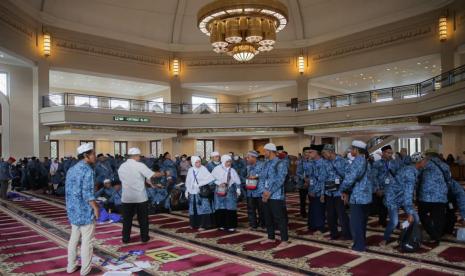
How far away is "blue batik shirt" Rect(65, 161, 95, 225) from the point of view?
13.9 feet

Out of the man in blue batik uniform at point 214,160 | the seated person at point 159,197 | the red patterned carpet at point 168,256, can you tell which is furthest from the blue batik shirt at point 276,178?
the seated person at point 159,197

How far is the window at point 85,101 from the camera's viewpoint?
55.9ft

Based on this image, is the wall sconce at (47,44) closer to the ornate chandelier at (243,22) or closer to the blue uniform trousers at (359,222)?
the ornate chandelier at (243,22)

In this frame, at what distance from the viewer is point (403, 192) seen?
5.12 metres

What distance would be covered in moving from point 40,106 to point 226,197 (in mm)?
13458

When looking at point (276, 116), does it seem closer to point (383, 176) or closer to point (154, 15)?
point (154, 15)

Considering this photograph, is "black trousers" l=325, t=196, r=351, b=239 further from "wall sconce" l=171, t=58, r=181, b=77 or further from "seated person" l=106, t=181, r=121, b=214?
"wall sconce" l=171, t=58, r=181, b=77

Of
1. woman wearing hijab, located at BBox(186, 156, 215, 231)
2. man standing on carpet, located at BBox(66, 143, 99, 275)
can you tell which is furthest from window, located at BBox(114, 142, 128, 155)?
man standing on carpet, located at BBox(66, 143, 99, 275)

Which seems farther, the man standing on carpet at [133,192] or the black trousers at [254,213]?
the black trousers at [254,213]

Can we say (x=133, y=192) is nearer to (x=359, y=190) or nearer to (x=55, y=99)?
(x=359, y=190)

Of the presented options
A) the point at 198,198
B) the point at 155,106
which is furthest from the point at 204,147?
the point at 198,198

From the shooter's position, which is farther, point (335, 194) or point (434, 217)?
point (335, 194)

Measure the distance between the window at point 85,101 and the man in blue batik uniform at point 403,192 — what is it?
581 inches

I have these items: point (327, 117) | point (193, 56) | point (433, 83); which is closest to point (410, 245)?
point (433, 83)
